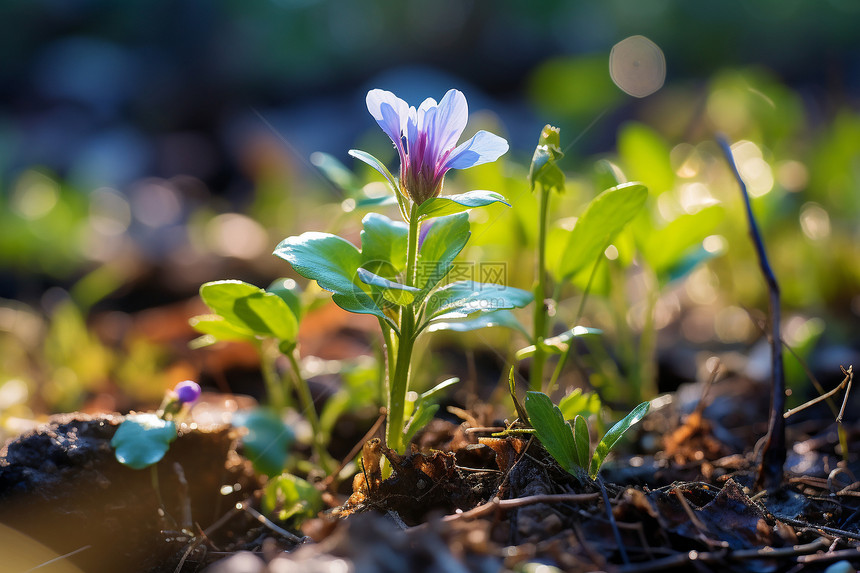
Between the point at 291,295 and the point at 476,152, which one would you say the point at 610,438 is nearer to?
the point at 476,152

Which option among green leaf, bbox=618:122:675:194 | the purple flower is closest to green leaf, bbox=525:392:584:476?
the purple flower

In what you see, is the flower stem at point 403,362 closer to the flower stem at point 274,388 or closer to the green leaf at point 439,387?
the green leaf at point 439,387

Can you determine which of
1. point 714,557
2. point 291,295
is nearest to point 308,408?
point 291,295

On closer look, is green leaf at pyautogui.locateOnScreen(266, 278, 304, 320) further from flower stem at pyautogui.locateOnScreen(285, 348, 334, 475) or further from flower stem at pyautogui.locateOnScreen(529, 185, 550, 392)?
flower stem at pyautogui.locateOnScreen(529, 185, 550, 392)

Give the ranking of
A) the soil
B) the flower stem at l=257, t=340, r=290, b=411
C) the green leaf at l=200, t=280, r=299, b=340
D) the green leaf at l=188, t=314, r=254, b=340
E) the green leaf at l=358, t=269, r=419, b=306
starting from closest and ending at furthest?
1. the soil
2. the green leaf at l=358, t=269, r=419, b=306
3. the green leaf at l=200, t=280, r=299, b=340
4. the green leaf at l=188, t=314, r=254, b=340
5. the flower stem at l=257, t=340, r=290, b=411

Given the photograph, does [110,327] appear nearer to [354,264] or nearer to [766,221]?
[354,264]
